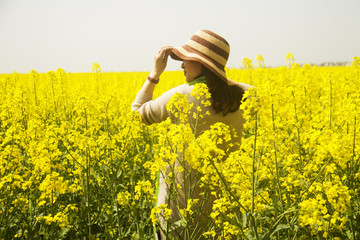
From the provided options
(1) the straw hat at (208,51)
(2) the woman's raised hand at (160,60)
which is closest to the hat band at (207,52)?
(1) the straw hat at (208,51)

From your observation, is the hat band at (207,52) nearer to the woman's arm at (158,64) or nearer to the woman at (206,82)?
the woman at (206,82)

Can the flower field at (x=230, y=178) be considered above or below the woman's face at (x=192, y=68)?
below

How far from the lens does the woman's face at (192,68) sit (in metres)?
2.08

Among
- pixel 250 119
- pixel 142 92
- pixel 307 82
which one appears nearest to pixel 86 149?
pixel 142 92

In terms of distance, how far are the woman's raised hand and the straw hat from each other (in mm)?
129

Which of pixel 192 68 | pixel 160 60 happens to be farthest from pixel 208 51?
pixel 160 60

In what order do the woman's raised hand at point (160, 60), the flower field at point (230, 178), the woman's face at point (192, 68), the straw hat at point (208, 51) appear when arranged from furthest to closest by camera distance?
the woman's raised hand at point (160, 60) → the woman's face at point (192, 68) → the straw hat at point (208, 51) → the flower field at point (230, 178)

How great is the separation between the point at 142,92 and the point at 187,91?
361 mm

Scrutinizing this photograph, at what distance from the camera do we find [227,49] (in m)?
2.10

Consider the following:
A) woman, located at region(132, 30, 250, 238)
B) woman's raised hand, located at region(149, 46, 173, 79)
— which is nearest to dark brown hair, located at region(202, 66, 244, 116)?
woman, located at region(132, 30, 250, 238)

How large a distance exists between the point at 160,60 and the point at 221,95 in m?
0.52

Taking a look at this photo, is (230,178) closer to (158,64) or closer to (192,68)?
(192,68)

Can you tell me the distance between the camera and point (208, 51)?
78.6 inches

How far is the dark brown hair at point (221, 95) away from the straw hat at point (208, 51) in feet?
0.17
